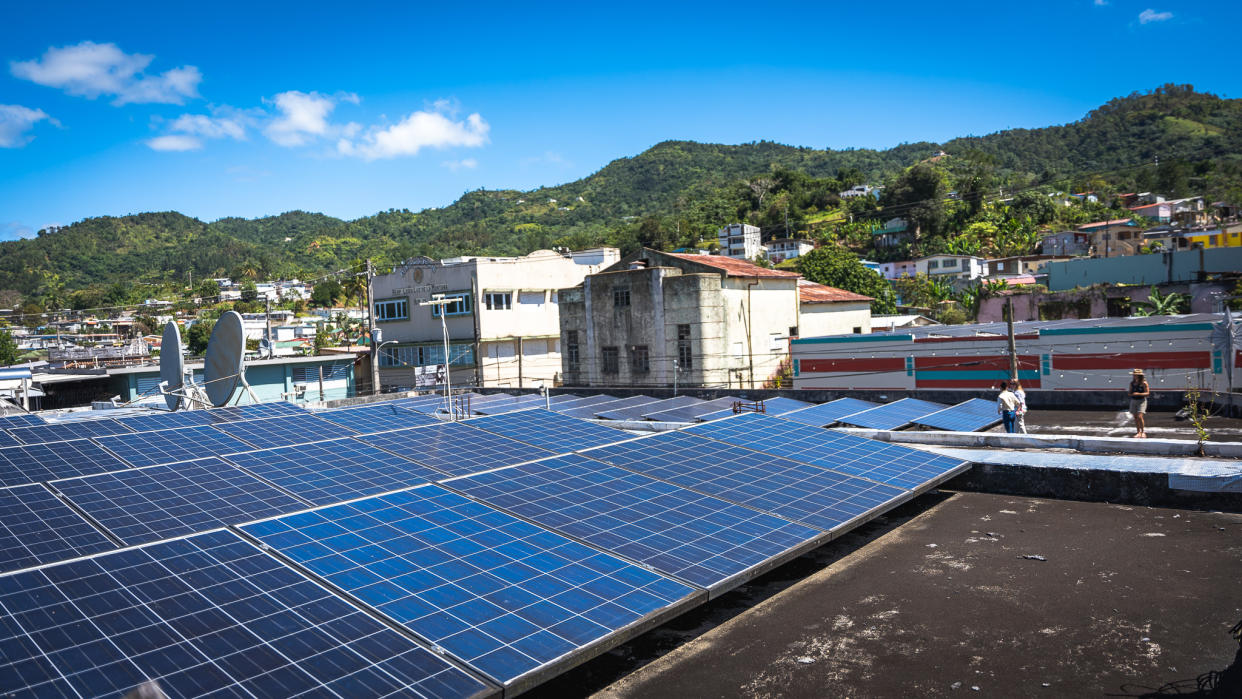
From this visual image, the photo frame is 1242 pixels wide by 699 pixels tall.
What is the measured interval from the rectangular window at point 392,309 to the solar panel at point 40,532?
46.1 meters

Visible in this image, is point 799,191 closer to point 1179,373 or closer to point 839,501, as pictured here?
point 1179,373

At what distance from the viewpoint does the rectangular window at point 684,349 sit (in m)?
41.0

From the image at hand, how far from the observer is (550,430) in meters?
15.8

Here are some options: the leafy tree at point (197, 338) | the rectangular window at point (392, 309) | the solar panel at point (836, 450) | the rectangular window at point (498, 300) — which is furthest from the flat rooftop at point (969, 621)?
the leafy tree at point (197, 338)

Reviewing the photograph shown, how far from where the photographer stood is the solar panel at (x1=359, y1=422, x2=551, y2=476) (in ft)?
41.8

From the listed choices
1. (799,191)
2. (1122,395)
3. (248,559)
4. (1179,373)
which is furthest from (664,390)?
(799,191)

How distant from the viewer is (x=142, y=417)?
1628 cm

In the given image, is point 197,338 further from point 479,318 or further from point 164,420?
point 164,420

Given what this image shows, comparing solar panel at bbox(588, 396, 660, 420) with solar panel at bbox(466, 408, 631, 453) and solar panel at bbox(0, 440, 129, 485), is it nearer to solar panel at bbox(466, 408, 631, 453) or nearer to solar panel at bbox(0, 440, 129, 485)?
solar panel at bbox(466, 408, 631, 453)

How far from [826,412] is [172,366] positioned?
19.0 meters

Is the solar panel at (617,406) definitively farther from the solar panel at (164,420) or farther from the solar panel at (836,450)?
the solar panel at (164,420)

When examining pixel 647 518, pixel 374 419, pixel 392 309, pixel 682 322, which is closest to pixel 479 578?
pixel 647 518

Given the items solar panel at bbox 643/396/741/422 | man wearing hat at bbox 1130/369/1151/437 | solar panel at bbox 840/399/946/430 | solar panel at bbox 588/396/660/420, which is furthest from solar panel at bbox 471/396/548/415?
man wearing hat at bbox 1130/369/1151/437

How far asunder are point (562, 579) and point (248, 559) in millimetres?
3237
